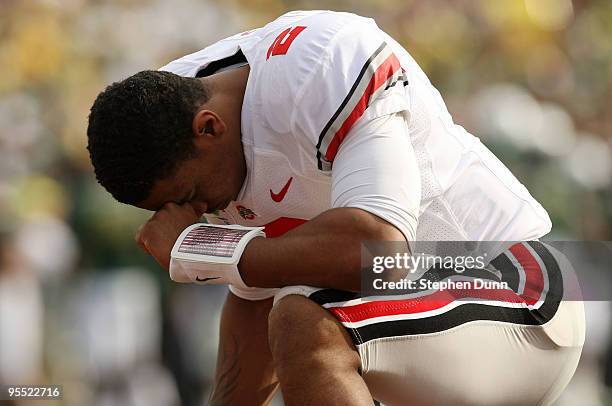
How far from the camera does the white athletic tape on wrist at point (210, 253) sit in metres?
2.15

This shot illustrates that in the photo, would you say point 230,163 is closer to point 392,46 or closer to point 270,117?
point 270,117

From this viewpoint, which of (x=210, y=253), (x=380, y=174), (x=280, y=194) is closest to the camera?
(x=380, y=174)

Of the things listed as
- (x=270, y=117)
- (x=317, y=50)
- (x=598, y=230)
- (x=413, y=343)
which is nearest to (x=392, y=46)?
(x=317, y=50)

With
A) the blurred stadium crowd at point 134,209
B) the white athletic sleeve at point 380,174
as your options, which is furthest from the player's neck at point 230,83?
the blurred stadium crowd at point 134,209

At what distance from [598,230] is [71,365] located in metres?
2.88

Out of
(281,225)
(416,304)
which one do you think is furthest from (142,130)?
(416,304)

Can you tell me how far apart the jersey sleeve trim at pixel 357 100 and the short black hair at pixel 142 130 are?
0.34 meters

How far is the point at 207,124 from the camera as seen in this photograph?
2297 millimetres

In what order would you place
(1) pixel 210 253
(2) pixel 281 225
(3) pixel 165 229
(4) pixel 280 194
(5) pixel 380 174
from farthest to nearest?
1. (2) pixel 281 225
2. (4) pixel 280 194
3. (3) pixel 165 229
4. (1) pixel 210 253
5. (5) pixel 380 174

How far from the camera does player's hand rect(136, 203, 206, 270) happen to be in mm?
2258

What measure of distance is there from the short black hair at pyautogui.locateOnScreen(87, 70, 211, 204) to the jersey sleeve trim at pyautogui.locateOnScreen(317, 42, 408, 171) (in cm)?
34

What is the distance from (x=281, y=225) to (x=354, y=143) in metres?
0.45

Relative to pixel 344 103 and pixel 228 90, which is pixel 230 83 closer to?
pixel 228 90

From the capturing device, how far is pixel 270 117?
2.24 m
